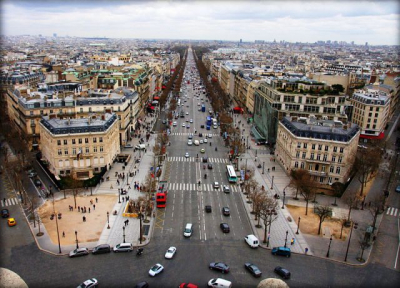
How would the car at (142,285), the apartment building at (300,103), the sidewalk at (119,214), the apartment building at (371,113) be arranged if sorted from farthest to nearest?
the apartment building at (371,113), the apartment building at (300,103), the sidewalk at (119,214), the car at (142,285)

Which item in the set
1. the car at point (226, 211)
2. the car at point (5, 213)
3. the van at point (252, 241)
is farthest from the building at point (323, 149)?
the car at point (5, 213)

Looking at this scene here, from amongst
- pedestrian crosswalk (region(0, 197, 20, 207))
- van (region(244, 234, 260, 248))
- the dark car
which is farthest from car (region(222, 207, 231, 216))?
pedestrian crosswalk (region(0, 197, 20, 207))

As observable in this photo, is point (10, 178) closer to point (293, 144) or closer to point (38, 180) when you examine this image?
point (38, 180)

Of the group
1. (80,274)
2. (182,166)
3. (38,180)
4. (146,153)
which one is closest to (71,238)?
(80,274)

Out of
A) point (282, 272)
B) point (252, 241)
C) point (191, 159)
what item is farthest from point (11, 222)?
point (191, 159)

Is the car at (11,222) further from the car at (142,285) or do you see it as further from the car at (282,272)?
the car at (282,272)

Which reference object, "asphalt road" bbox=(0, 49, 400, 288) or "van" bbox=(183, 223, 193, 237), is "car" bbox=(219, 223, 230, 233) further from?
"van" bbox=(183, 223, 193, 237)
